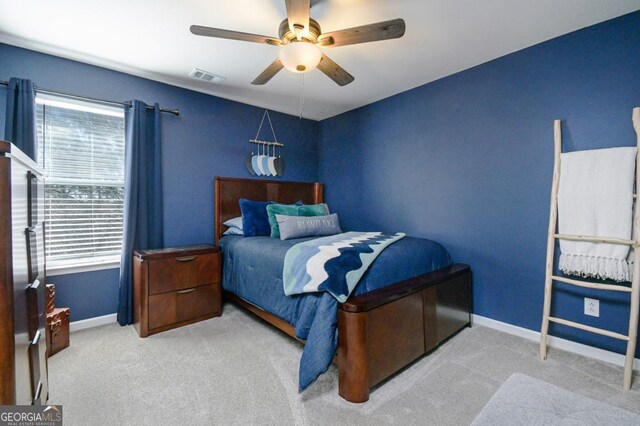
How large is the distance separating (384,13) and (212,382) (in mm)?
2683

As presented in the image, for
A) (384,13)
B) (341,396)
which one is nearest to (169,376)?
(341,396)

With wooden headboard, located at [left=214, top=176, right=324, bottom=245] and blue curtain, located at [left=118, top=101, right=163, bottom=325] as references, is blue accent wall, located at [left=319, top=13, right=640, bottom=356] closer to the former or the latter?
wooden headboard, located at [left=214, top=176, right=324, bottom=245]

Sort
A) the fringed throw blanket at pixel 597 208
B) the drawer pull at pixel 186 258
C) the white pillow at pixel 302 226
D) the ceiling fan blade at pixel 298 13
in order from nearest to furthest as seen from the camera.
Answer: the ceiling fan blade at pixel 298 13 < the fringed throw blanket at pixel 597 208 < the drawer pull at pixel 186 258 < the white pillow at pixel 302 226

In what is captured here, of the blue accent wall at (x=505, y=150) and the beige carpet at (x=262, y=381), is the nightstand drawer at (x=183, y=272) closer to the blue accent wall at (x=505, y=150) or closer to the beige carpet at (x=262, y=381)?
the beige carpet at (x=262, y=381)

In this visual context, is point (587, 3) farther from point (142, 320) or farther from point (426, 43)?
point (142, 320)

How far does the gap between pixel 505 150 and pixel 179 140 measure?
324 centimetres

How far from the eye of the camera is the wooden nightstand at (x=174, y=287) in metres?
2.47

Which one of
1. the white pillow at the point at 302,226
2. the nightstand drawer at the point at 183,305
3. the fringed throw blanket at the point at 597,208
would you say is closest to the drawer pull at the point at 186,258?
the nightstand drawer at the point at 183,305

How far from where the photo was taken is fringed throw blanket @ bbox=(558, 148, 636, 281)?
190cm

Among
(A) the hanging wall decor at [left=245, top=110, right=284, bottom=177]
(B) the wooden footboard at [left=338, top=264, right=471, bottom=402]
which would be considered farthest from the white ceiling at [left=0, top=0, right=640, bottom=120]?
(B) the wooden footboard at [left=338, top=264, right=471, bottom=402]

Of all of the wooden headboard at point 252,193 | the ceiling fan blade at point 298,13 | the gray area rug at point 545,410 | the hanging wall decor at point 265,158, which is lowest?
the gray area rug at point 545,410

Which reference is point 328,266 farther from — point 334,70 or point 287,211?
point 287,211

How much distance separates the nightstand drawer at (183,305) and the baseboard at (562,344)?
255 cm

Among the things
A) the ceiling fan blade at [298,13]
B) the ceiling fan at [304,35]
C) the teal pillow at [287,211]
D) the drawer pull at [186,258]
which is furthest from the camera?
the teal pillow at [287,211]
